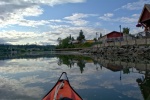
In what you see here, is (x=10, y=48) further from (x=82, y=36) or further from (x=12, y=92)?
(x=12, y=92)

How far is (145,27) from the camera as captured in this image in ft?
112

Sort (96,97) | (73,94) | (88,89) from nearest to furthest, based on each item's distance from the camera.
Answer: (73,94), (96,97), (88,89)

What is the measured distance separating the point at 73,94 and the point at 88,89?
3.49 m

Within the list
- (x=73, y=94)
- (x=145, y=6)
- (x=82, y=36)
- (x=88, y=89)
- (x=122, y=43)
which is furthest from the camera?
(x=82, y=36)

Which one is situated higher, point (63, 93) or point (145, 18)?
point (145, 18)

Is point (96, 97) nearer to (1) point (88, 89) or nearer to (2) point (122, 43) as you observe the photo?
(1) point (88, 89)

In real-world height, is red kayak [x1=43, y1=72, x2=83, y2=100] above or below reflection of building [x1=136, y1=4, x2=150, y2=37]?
below

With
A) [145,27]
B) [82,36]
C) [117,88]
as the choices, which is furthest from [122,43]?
[82,36]

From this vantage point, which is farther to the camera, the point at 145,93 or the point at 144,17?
the point at 144,17

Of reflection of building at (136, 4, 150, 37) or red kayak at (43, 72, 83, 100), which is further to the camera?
reflection of building at (136, 4, 150, 37)

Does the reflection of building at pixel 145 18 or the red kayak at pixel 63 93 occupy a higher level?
the reflection of building at pixel 145 18

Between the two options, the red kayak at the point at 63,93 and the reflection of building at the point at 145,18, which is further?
the reflection of building at the point at 145,18

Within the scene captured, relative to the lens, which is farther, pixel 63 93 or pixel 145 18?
pixel 145 18

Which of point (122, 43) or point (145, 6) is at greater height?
point (145, 6)
